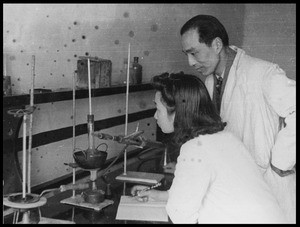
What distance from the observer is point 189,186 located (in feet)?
5.05

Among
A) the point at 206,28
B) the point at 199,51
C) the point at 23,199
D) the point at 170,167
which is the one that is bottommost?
the point at 170,167

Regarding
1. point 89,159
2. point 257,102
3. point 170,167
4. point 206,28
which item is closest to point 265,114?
point 257,102

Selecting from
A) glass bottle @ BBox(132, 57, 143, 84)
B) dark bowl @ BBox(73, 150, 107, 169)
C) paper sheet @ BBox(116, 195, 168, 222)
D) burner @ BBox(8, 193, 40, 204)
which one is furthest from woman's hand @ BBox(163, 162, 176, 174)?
burner @ BBox(8, 193, 40, 204)

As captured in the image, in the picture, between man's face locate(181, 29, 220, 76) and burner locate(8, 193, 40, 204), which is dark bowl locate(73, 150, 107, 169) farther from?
man's face locate(181, 29, 220, 76)

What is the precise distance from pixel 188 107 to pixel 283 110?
0.66 metres

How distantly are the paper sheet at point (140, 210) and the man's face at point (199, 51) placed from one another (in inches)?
31.8

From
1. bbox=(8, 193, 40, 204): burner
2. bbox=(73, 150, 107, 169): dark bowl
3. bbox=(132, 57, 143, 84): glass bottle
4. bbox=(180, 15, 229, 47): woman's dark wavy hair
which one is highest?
bbox=(180, 15, 229, 47): woman's dark wavy hair

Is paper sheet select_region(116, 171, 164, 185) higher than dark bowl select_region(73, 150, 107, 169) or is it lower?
lower

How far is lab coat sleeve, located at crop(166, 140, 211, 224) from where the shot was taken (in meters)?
1.53

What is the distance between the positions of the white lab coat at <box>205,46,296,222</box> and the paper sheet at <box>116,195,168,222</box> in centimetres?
67

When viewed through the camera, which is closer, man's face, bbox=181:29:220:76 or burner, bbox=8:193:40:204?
burner, bbox=8:193:40:204

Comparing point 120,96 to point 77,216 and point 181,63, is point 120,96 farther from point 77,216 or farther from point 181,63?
point 77,216

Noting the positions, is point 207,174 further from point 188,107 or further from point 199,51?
point 199,51

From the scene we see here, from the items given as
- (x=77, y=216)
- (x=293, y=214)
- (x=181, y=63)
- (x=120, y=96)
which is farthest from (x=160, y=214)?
(x=181, y=63)
